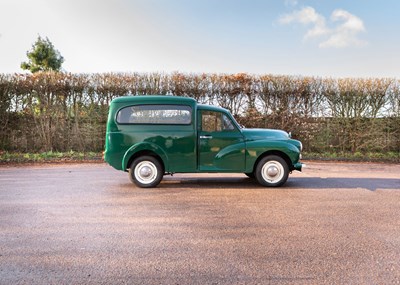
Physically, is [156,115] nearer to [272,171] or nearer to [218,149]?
[218,149]

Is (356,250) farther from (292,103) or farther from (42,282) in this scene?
(292,103)

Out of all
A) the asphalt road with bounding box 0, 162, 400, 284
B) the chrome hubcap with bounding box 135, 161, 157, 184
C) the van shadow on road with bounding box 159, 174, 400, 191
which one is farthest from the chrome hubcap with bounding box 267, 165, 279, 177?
the chrome hubcap with bounding box 135, 161, 157, 184

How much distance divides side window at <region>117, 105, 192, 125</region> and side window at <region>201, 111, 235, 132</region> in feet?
1.06

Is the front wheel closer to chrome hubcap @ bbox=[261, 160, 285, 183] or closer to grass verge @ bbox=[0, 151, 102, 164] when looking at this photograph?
chrome hubcap @ bbox=[261, 160, 285, 183]

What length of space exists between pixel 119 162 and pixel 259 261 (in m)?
4.65

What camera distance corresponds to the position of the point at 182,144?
746 cm

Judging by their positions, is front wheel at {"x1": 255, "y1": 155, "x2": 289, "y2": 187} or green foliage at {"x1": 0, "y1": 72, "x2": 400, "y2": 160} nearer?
front wheel at {"x1": 255, "y1": 155, "x2": 289, "y2": 187}

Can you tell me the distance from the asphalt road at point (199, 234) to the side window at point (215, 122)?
128 cm

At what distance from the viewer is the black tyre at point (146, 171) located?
7.47m

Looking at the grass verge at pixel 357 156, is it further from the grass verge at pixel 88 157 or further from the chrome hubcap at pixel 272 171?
the chrome hubcap at pixel 272 171

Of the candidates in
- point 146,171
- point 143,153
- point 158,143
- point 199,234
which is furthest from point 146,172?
point 199,234

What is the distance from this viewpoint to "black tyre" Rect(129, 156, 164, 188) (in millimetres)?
7473

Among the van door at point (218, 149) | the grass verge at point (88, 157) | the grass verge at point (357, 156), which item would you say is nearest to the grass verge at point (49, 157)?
the grass verge at point (88, 157)

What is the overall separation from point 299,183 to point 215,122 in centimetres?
246
